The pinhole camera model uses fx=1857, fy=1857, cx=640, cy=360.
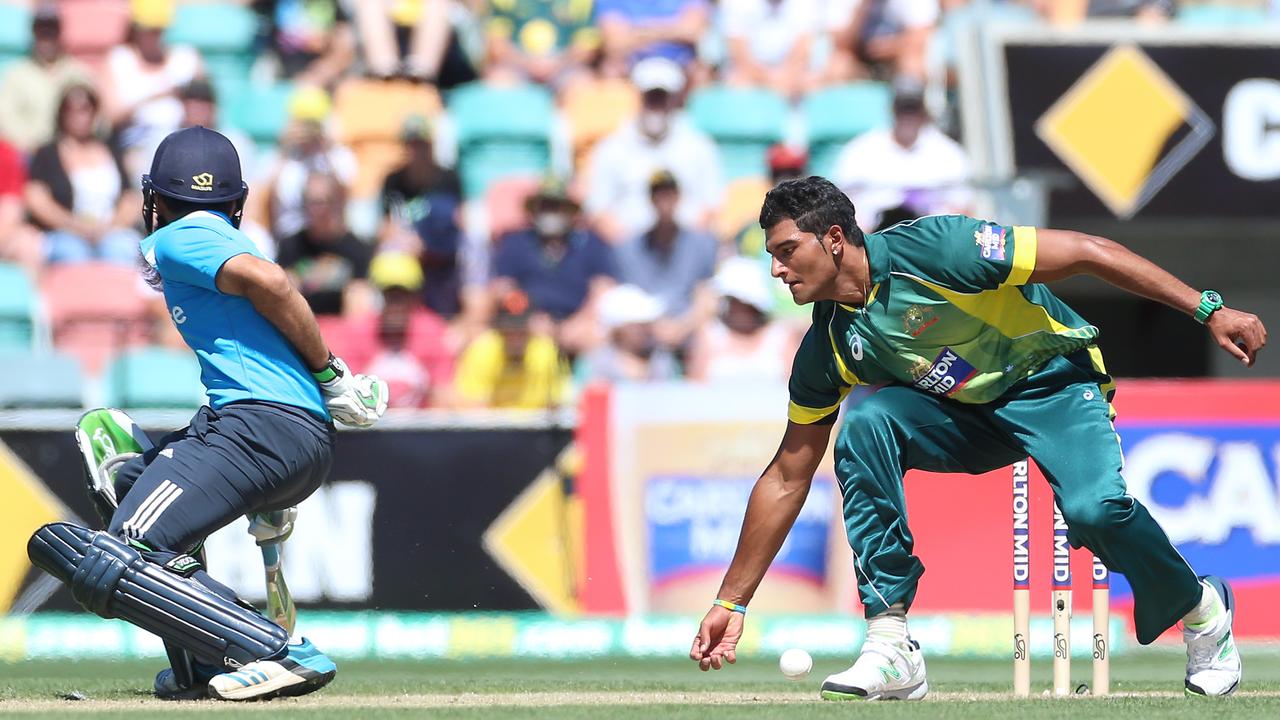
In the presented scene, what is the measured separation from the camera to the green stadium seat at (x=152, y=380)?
32.3ft

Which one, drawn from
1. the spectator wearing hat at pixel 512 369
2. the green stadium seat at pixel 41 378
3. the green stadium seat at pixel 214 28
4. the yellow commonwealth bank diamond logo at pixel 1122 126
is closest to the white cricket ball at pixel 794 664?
the spectator wearing hat at pixel 512 369

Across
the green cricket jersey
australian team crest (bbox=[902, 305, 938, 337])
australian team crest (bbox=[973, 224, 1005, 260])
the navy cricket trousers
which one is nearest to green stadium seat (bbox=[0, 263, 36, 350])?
the navy cricket trousers

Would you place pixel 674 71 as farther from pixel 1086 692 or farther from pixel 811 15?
pixel 1086 692

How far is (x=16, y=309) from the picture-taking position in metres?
11.6

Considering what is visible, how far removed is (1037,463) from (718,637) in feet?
3.74

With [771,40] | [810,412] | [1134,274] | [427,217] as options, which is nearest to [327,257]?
[427,217]

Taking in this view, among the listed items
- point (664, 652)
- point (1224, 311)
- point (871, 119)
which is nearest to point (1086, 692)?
point (1224, 311)

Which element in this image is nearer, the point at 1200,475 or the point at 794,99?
the point at 1200,475

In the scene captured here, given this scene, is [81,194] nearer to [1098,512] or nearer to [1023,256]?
[1023,256]

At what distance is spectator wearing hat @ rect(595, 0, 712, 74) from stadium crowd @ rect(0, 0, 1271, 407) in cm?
2

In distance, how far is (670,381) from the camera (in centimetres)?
1012

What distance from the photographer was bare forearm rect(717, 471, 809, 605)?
19.3 ft

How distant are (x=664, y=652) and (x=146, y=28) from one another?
21.8 feet

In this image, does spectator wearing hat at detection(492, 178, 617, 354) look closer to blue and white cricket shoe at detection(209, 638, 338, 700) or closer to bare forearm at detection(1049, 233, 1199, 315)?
blue and white cricket shoe at detection(209, 638, 338, 700)
